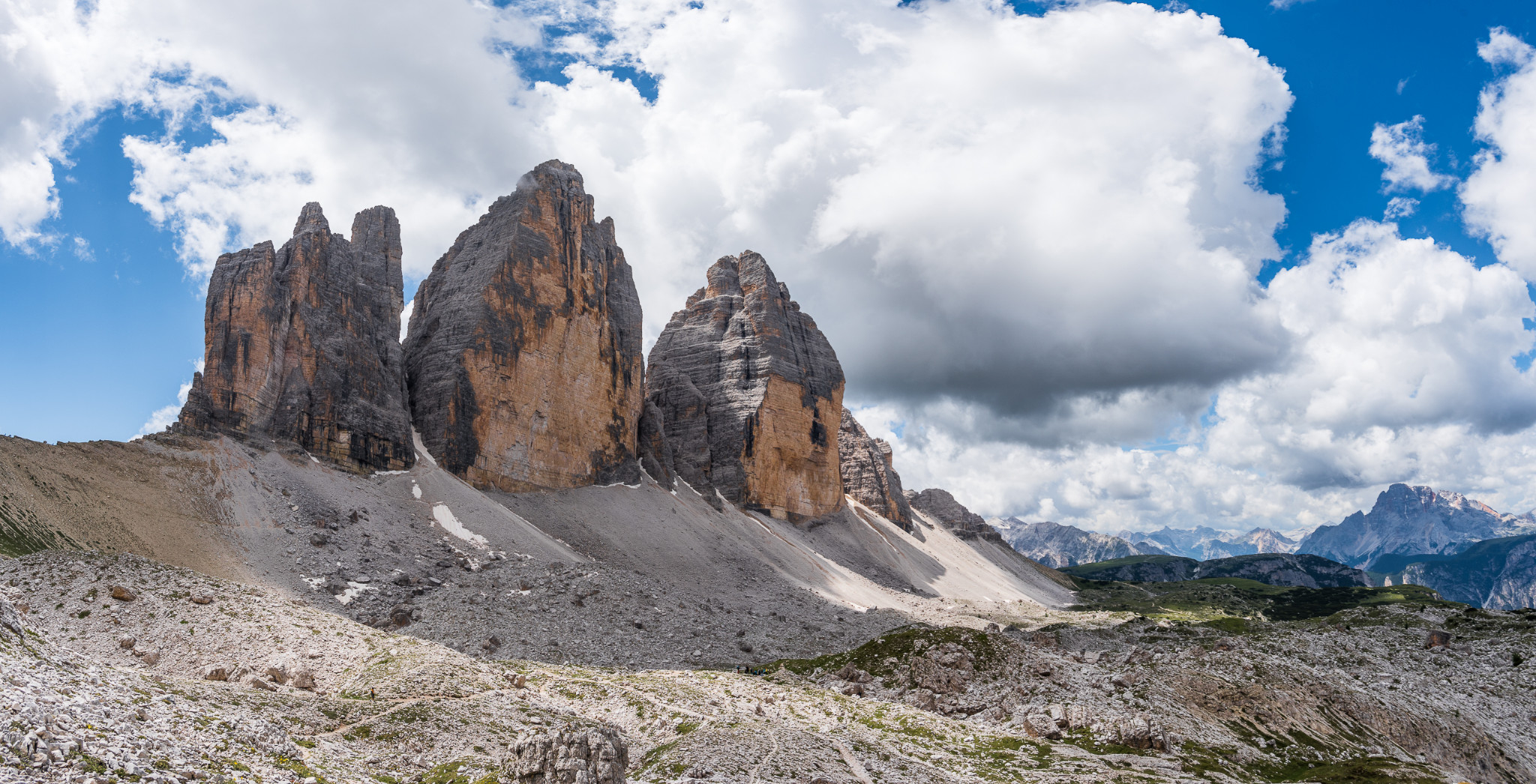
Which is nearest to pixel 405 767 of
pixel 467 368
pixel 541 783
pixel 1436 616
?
pixel 541 783

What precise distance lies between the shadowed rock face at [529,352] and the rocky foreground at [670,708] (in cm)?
6121

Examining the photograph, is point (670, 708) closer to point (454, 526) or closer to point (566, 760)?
point (566, 760)

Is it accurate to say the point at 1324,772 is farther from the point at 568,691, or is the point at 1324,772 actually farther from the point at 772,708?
the point at 568,691

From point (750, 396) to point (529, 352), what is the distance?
4944 cm

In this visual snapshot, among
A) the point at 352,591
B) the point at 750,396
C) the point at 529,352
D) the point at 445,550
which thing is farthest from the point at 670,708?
the point at 750,396

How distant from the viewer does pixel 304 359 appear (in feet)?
325

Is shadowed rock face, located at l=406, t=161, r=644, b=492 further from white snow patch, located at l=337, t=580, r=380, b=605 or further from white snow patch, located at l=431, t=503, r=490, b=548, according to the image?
white snow patch, located at l=337, t=580, r=380, b=605

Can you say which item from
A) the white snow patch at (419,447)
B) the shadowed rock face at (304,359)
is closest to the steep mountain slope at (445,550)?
the white snow patch at (419,447)

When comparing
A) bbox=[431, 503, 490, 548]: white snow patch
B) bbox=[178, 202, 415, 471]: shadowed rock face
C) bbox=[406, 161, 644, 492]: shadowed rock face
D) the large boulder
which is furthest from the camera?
bbox=[406, 161, 644, 492]: shadowed rock face

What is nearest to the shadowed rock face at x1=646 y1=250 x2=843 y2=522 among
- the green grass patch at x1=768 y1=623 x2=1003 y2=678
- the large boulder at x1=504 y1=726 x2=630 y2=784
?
the green grass patch at x1=768 y1=623 x2=1003 y2=678

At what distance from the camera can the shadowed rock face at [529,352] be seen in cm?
11138

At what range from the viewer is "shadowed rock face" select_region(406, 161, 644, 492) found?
11138cm

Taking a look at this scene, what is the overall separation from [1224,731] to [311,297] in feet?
338

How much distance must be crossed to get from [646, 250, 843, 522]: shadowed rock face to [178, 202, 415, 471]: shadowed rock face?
45.0 m
